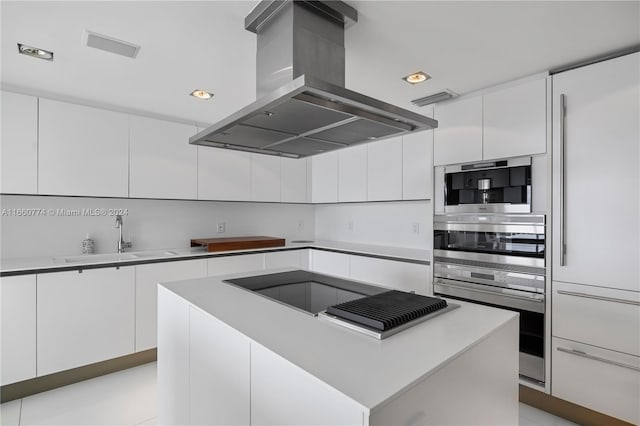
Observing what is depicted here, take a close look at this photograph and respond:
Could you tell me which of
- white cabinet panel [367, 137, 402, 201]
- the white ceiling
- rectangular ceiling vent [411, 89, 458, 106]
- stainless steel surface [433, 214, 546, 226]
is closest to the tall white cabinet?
stainless steel surface [433, 214, 546, 226]

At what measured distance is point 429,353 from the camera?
3.16ft

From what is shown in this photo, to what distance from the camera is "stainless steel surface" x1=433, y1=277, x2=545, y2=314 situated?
7.28 ft

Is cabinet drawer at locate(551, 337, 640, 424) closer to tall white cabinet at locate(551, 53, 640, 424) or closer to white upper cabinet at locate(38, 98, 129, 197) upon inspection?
tall white cabinet at locate(551, 53, 640, 424)

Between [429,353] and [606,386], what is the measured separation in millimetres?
1752

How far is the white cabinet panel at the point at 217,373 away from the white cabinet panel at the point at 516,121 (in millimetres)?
2148

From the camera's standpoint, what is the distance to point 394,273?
3.07 m

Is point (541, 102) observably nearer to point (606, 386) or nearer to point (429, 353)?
point (606, 386)

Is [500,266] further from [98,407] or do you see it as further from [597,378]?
[98,407]

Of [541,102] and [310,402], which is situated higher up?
[541,102]

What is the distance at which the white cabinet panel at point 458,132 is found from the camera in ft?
8.15

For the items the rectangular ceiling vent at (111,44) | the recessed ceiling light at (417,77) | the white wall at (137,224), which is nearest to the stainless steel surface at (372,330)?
the recessed ceiling light at (417,77)

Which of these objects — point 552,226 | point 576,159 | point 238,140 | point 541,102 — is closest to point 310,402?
point 238,140

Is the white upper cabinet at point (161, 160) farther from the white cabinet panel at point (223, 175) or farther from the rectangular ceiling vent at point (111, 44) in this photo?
the rectangular ceiling vent at point (111, 44)

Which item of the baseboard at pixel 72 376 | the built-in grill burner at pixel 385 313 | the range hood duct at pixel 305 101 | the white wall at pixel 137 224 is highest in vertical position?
the range hood duct at pixel 305 101
